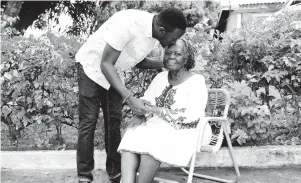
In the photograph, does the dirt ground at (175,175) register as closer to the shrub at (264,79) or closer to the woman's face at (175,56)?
the shrub at (264,79)

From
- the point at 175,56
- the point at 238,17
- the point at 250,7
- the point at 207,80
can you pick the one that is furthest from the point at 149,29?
the point at 238,17

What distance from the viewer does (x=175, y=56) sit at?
3275mm

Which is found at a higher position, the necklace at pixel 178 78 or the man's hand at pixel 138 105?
the necklace at pixel 178 78

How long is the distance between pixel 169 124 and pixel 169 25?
32.0 inches

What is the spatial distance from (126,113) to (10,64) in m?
1.41

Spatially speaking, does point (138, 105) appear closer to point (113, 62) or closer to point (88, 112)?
point (113, 62)

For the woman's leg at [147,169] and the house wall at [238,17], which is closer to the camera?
the woman's leg at [147,169]

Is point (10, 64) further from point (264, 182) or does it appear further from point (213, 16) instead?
point (213, 16)

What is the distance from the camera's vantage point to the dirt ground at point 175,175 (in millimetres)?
3928

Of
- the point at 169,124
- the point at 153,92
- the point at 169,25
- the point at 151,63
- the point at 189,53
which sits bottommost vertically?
the point at 169,124

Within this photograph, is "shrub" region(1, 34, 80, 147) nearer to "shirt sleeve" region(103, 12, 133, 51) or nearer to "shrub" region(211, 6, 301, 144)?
"shirt sleeve" region(103, 12, 133, 51)

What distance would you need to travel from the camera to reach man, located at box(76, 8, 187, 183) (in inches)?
121

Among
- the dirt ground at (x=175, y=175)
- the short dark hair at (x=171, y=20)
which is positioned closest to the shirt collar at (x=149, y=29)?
the short dark hair at (x=171, y=20)

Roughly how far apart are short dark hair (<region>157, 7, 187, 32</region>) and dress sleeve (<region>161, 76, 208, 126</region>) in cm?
55
